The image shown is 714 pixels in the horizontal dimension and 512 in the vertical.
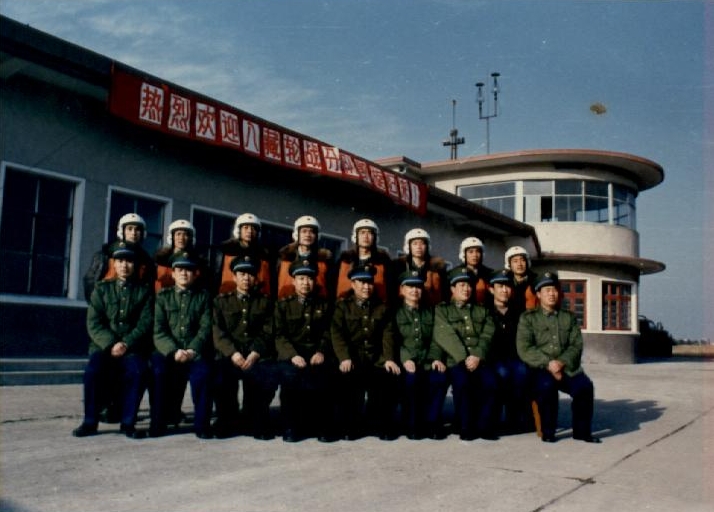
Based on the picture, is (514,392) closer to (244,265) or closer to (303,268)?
(303,268)

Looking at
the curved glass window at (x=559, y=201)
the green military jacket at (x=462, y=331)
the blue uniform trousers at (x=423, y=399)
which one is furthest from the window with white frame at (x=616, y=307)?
the blue uniform trousers at (x=423, y=399)

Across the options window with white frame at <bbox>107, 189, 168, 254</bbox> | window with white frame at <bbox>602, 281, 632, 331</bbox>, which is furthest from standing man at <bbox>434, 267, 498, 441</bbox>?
window with white frame at <bbox>602, 281, 632, 331</bbox>

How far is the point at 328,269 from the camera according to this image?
20.9 feet

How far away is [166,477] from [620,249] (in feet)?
74.0

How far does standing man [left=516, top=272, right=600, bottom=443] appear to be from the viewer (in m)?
5.91

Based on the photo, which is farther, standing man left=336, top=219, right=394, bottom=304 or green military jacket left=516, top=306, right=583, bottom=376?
standing man left=336, top=219, right=394, bottom=304

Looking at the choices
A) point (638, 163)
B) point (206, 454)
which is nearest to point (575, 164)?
point (638, 163)

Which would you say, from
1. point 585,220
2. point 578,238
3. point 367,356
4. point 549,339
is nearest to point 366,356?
point 367,356

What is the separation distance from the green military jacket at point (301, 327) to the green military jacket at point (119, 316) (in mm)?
1043

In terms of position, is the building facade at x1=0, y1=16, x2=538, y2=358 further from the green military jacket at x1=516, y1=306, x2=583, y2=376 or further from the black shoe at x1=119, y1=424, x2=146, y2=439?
the green military jacket at x1=516, y1=306, x2=583, y2=376

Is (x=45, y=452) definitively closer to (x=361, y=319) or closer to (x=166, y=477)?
(x=166, y=477)

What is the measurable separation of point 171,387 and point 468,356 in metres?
2.49

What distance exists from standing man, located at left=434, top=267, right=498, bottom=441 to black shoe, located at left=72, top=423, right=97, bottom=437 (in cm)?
288

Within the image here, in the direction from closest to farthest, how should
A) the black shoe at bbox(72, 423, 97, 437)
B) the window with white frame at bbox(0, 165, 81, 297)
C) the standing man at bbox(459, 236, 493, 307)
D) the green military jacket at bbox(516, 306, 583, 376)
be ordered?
the black shoe at bbox(72, 423, 97, 437), the green military jacket at bbox(516, 306, 583, 376), the standing man at bbox(459, 236, 493, 307), the window with white frame at bbox(0, 165, 81, 297)
